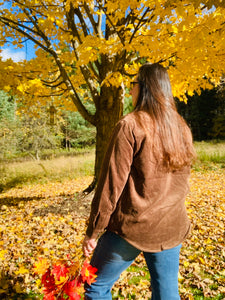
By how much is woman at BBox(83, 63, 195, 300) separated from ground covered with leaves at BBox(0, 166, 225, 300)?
1307mm

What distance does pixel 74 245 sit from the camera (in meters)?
3.17

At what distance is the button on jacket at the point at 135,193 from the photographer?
106 centimetres

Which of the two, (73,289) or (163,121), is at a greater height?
(163,121)

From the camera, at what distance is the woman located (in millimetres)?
1068

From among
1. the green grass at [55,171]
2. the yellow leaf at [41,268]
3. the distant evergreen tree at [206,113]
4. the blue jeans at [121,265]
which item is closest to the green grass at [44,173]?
the green grass at [55,171]

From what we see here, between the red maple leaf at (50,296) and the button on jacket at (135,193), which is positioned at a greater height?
the button on jacket at (135,193)

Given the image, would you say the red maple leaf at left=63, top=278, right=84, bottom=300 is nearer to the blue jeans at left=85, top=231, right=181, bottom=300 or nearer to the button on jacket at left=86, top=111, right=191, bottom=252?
the blue jeans at left=85, top=231, right=181, bottom=300

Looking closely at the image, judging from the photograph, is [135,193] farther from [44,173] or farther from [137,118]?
[44,173]

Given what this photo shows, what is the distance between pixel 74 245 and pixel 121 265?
224 centimetres

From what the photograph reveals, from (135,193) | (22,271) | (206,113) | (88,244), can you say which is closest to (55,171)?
(22,271)

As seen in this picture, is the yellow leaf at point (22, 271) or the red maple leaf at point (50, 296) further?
the yellow leaf at point (22, 271)

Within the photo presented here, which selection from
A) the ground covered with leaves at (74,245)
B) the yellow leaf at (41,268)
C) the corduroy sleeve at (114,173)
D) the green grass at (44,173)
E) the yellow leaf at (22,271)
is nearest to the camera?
the corduroy sleeve at (114,173)

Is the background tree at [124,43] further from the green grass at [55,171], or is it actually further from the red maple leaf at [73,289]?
the green grass at [55,171]

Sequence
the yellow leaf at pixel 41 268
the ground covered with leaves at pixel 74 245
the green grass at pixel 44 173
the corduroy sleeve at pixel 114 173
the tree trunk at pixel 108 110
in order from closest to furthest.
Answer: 1. the corduroy sleeve at pixel 114 173
2. the yellow leaf at pixel 41 268
3. the ground covered with leaves at pixel 74 245
4. the tree trunk at pixel 108 110
5. the green grass at pixel 44 173
